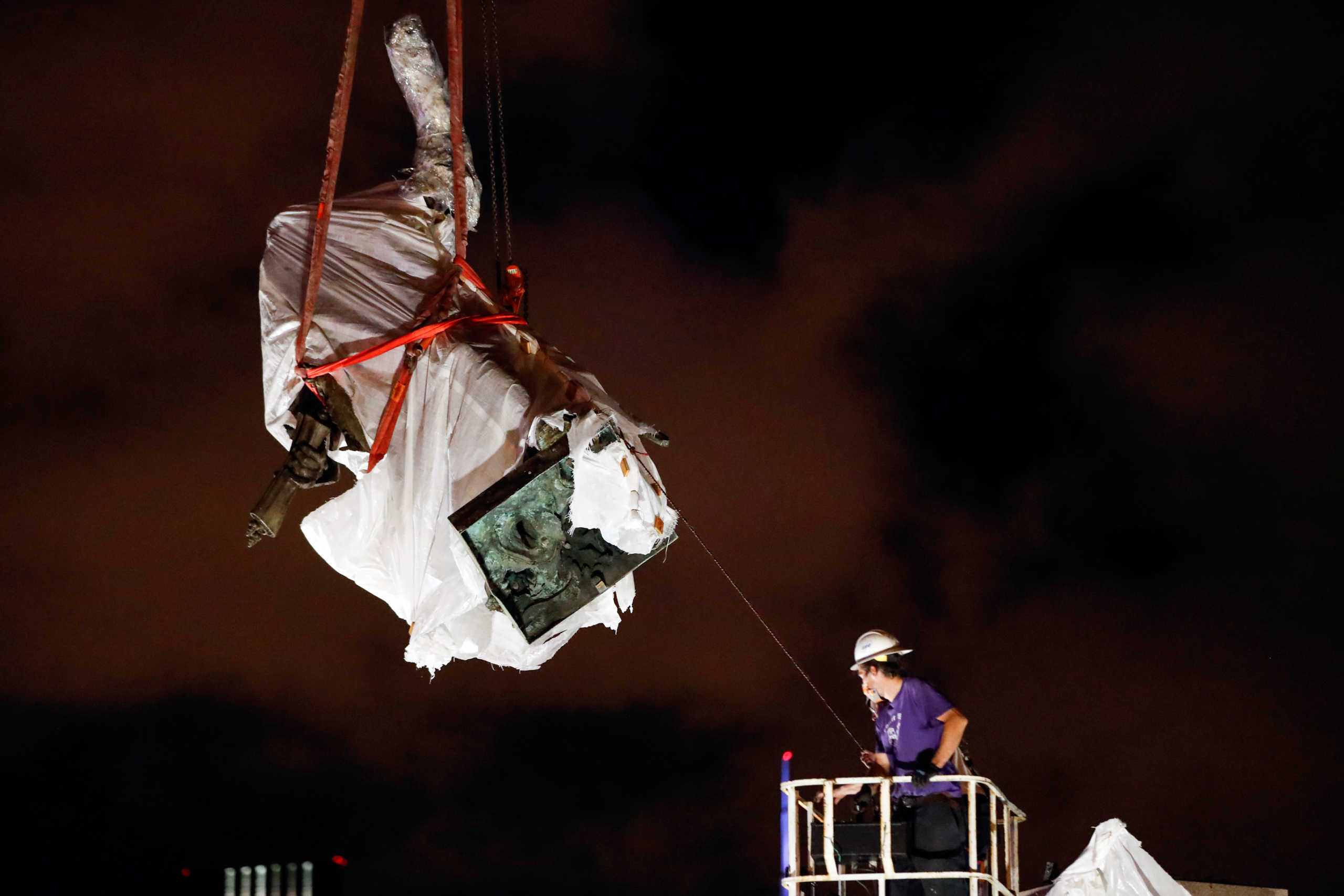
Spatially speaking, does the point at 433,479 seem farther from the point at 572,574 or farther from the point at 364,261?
the point at 364,261

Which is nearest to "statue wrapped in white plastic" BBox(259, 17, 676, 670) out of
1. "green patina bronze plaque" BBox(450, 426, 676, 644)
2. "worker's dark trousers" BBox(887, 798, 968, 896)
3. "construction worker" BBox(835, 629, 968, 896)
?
"green patina bronze plaque" BBox(450, 426, 676, 644)

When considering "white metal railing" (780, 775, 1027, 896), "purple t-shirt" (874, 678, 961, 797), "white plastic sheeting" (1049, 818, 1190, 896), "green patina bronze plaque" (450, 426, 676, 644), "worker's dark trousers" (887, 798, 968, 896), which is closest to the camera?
"green patina bronze plaque" (450, 426, 676, 644)

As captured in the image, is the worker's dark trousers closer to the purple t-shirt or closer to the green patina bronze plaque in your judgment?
the purple t-shirt

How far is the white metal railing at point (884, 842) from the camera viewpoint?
747cm

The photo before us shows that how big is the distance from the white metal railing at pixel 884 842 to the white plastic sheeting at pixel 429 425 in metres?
1.43

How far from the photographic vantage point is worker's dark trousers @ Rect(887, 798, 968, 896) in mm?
7742

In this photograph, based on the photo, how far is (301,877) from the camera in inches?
2162

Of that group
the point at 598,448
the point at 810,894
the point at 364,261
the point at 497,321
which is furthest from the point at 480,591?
the point at 810,894

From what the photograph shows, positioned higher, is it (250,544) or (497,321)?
(497,321)

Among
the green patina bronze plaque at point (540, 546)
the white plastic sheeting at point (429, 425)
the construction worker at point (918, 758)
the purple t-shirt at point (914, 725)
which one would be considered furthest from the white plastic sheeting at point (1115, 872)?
the green patina bronze plaque at point (540, 546)

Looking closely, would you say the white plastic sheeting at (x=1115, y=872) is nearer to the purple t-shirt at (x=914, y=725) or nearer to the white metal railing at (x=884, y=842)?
the white metal railing at (x=884, y=842)

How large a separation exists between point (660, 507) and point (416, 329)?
1.58 meters

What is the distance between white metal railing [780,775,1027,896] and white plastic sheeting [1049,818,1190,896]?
42 centimetres

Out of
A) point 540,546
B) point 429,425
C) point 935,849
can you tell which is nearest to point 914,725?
point 935,849
